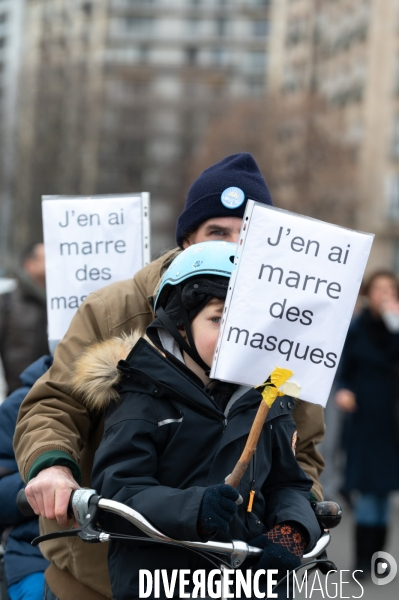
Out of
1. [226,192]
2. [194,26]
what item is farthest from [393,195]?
[226,192]

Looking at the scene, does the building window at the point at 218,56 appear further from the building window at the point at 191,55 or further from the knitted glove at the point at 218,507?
the knitted glove at the point at 218,507

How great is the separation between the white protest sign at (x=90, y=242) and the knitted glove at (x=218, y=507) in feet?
5.61

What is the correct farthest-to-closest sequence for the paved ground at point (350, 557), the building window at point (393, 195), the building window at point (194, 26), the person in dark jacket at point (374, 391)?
the building window at point (194, 26) → the building window at point (393, 195) → the person in dark jacket at point (374, 391) → the paved ground at point (350, 557)

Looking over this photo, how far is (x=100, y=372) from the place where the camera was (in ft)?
10.1

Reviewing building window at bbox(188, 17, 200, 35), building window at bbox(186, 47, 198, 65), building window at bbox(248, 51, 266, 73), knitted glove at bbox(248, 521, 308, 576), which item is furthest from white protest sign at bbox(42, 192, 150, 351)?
building window at bbox(188, 17, 200, 35)

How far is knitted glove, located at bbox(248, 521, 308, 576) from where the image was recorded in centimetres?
279

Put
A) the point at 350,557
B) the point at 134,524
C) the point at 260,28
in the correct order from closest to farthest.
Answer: the point at 134,524, the point at 350,557, the point at 260,28

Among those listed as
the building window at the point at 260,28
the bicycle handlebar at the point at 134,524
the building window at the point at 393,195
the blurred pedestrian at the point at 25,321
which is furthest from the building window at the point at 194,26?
the bicycle handlebar at the point at 134,524

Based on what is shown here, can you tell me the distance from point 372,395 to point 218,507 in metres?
6.31

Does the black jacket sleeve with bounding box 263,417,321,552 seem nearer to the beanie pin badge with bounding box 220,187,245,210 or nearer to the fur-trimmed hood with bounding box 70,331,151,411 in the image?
the fur-trimmed hood with bounding box 70,331,151,411

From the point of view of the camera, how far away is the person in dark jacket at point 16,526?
3887 mm

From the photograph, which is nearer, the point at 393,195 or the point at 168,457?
the point at 168,457

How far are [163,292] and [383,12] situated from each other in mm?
64166

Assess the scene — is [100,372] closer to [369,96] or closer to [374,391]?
[374,391]
